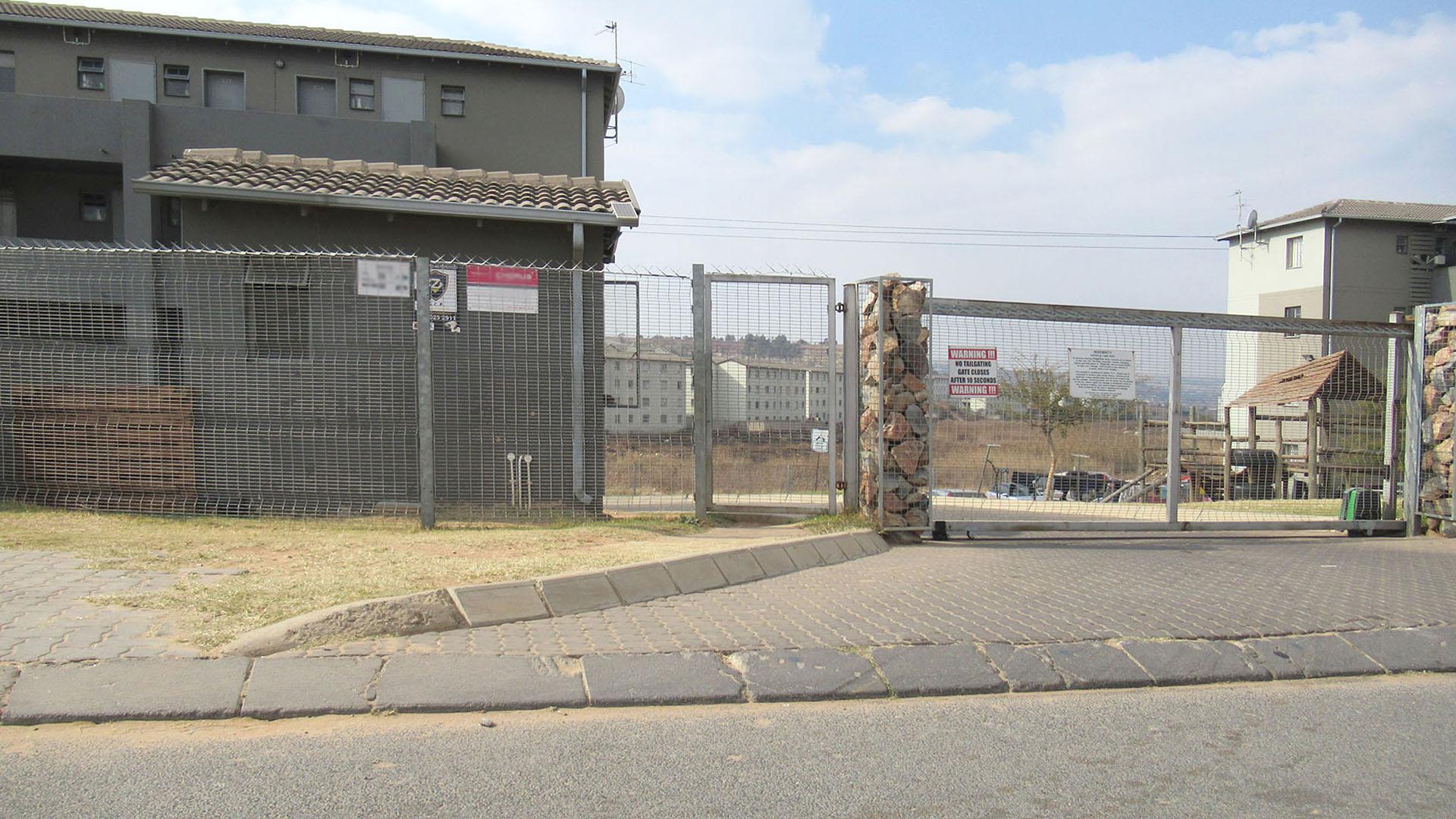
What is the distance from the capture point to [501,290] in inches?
337

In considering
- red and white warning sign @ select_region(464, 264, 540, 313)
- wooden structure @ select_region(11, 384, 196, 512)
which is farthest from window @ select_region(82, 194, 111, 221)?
red and white warning sign @ select_region(464, 264, 540, 313)

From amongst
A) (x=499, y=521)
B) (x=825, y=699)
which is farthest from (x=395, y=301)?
(x=825, y=699)

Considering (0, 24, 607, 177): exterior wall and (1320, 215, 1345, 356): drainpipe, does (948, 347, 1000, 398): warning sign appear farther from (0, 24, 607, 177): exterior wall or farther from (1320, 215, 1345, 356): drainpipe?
(1320, 215, 1345, 356): drainpipe

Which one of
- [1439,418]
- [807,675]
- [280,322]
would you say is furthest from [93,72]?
[1439,418]

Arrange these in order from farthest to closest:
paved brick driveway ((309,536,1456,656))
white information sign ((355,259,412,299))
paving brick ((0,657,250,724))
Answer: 1. white information sign ((355,259,412,299))
2. paved brick driveway ((309,536,1456,656))
3. paving brick ((0,657,250,724))

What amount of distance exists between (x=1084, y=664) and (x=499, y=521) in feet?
17.0

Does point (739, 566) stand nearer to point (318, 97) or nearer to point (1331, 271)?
point (318, 97)

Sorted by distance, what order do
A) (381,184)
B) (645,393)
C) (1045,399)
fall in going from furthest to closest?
1. (381,184)
2. (645,393)
3. (1045,399)

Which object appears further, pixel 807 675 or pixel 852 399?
pixel 852 399

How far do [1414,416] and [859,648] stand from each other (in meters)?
7.82

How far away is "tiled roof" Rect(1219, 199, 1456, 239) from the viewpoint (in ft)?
130

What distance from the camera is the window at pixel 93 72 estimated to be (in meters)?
24.8

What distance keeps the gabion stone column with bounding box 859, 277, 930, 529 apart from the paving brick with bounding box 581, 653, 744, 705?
3.76m

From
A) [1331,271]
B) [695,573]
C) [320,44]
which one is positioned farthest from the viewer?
[1331,271]
